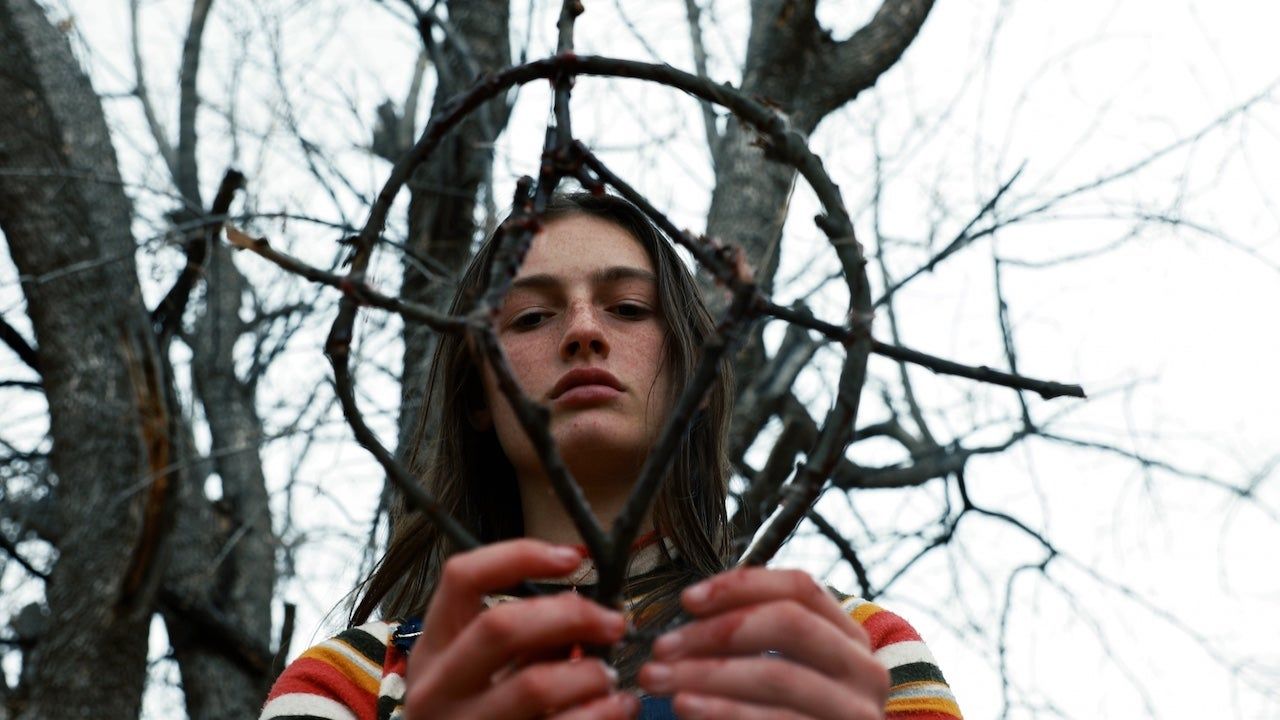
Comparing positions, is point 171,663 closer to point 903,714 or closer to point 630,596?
point 630,596

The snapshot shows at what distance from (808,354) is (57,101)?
6.19 ft

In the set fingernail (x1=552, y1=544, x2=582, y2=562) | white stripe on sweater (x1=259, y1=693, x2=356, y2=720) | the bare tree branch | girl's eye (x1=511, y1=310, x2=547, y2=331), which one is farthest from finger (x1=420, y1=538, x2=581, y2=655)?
the bare tree branch

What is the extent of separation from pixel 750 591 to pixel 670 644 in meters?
0.06

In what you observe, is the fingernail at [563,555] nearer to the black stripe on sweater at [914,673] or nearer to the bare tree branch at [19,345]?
the black stripe on sweater at [914,673]

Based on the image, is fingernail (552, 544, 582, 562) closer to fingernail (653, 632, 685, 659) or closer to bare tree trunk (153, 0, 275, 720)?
fingernail (653, 632, 685, 659)

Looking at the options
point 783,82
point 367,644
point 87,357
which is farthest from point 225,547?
point 367,644

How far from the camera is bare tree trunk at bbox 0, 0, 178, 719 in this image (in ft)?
9.70

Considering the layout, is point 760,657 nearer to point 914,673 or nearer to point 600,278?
point 914,673

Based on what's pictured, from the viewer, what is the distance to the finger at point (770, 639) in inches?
30.4

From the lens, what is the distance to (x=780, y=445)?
251 centimetres

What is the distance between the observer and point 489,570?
76cm

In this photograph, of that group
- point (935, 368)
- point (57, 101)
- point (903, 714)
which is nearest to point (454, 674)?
point (935, 368)

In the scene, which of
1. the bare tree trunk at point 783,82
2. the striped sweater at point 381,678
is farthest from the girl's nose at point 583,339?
the bare tree trunk at point 783,82

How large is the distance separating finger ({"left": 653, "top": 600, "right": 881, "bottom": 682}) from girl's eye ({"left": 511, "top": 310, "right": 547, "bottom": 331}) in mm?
768
